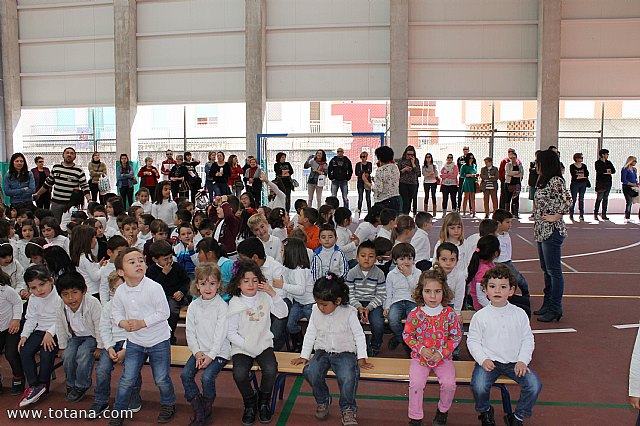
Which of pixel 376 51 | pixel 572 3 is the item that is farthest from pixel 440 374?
pixel 572 3

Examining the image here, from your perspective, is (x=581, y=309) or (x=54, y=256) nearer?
(x=54, y=256)

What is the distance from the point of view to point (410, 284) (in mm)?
6094

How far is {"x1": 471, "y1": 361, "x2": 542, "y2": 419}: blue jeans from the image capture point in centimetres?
441

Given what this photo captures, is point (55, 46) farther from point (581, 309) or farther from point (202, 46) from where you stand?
point (581, 309)

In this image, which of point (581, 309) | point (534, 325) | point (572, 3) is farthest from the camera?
point (572, 3)

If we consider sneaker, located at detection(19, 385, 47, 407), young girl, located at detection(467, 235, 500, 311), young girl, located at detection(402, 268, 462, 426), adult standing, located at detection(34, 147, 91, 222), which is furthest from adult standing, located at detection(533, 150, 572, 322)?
adult standing, located at detection(34, 147, 91, 222)

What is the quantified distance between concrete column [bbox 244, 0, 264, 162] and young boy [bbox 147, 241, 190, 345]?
12683 millimetres

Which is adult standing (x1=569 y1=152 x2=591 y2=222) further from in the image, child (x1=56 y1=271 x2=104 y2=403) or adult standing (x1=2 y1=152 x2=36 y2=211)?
child (x1=56 y1=271 x2=104 y2=403)

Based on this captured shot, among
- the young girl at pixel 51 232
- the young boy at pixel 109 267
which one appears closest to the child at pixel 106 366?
the young boy at pixel 109 267

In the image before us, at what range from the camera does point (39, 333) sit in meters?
5.23

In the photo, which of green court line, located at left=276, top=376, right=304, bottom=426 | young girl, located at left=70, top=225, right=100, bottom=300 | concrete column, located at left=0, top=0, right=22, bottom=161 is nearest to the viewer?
green court line, located at left=276, top=376, right=304, bottom=426

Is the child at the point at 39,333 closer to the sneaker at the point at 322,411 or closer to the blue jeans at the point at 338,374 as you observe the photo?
the blue jeans at the point at 338,374

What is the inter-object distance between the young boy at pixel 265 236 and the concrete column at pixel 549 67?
1327 centimetres

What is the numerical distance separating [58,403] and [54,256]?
1.40 m
